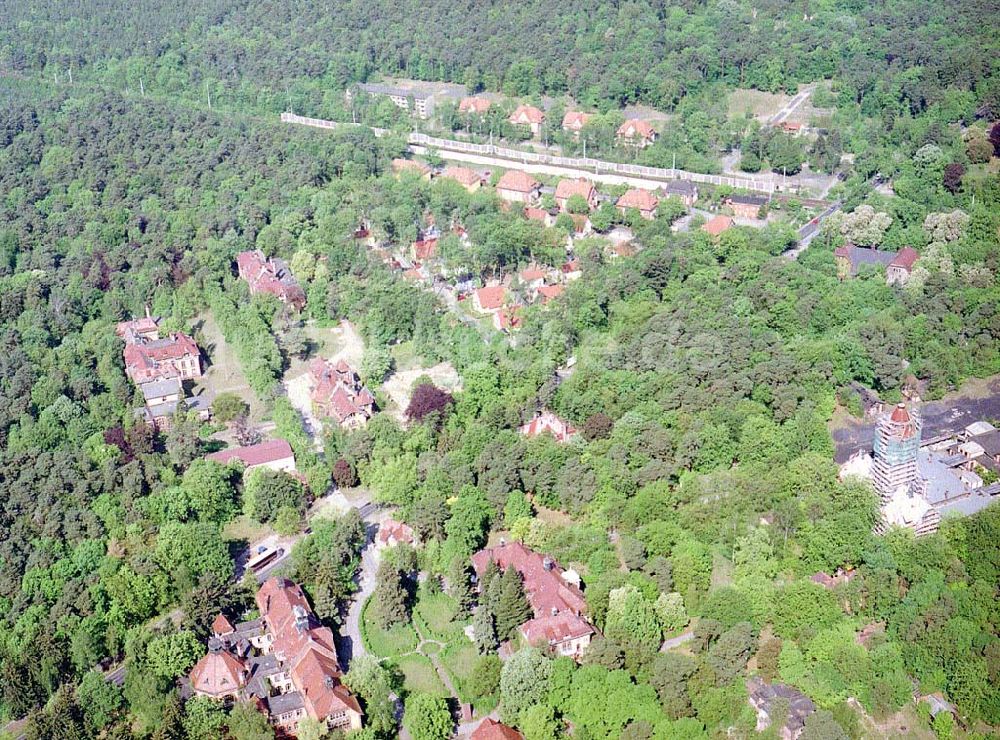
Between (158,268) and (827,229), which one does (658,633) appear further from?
(158,268)

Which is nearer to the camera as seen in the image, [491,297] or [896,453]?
[896,453]

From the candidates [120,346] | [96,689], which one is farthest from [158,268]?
[96,689]

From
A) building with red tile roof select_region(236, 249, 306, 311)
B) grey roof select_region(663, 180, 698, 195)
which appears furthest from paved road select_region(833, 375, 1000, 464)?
building with red tile roof select_region(236, 249, 306, 311)

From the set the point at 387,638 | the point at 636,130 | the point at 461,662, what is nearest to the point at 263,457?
the point at 387,638

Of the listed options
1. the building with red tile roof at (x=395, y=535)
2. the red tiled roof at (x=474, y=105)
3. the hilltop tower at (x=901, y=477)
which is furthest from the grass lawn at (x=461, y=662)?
the red tiled roof at (x=474, y=105)

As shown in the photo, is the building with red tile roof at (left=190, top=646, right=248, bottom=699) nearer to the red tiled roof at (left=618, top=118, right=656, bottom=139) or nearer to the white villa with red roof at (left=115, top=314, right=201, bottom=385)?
the white villa with red roof at (left=115, top=314, right=201, bottom=385)

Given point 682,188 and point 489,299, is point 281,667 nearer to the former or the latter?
point 489,299
